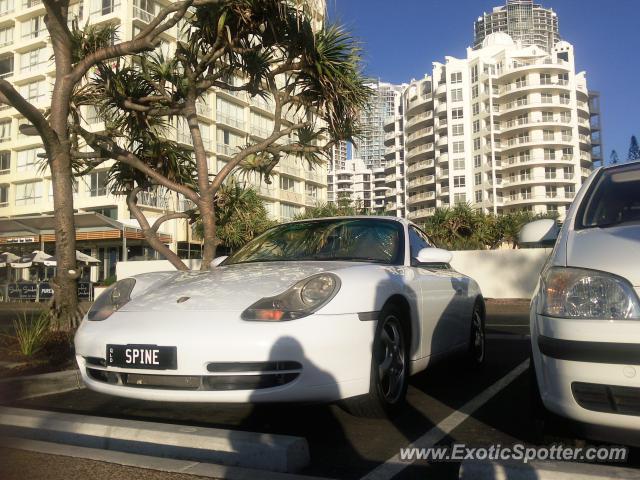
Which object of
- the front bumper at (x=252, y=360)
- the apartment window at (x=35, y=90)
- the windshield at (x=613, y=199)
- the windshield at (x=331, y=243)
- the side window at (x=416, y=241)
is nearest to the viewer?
the front bumper at (x=252, y=360)

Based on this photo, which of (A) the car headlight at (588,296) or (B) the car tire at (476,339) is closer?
(A) the car headlight at (588,296)

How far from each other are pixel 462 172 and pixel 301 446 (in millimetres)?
84541

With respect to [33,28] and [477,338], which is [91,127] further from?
[477,338]

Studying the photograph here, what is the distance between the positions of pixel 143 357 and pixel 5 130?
162 ft

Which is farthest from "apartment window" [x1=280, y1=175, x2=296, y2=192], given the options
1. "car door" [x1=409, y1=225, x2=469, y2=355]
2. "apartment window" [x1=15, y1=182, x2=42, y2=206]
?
"car door" [x1=409, y1=225, x2=469, y2=355]

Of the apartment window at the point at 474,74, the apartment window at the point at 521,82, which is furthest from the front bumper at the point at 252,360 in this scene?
the apartment window at the point at 474,74

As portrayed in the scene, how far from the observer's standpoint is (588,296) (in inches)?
88.7

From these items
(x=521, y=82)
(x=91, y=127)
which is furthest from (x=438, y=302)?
(x=521, y=82)

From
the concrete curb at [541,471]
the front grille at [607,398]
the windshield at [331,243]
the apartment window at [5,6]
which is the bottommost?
the concrete curb at [541,471]

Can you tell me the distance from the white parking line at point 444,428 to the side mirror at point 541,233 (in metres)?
1.11

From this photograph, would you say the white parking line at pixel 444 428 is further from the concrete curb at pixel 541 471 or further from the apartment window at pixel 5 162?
the apartment window at pixel 5 162

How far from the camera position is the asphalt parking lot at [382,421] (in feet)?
8.50

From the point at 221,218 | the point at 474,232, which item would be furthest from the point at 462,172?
the point at 221,218

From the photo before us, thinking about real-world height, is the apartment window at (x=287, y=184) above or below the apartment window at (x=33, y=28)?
below
